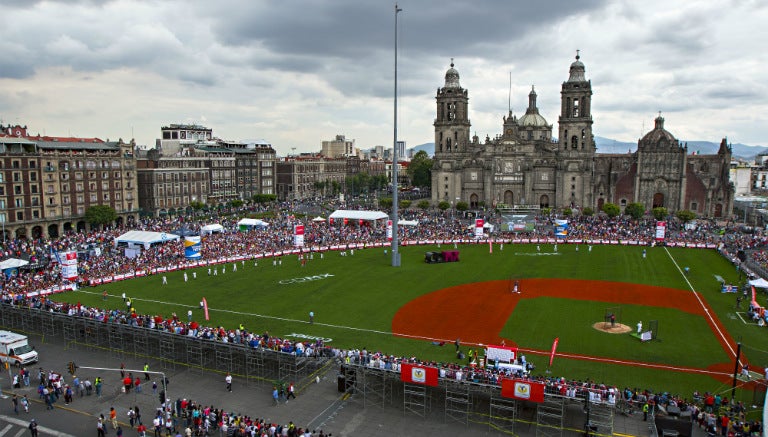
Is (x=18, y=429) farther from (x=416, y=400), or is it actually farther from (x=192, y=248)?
(x=192, y=248)

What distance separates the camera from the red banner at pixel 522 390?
21922 mm

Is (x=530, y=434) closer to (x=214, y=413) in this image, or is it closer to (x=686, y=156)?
(x=214, y=413)

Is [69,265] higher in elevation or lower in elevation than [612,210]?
lower

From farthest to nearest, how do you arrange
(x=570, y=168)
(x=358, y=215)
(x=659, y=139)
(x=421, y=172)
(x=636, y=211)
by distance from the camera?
1. (x=421, y=172)
2. (x=570, y=168)
3. (x=659, y=139)
4. (x=636, y=211)
5. (x=358, y=215)

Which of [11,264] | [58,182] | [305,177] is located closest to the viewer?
[11,264]

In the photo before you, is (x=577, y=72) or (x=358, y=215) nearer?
(x=358, y=215)

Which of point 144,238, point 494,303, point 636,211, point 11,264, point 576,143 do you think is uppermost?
point 576,143

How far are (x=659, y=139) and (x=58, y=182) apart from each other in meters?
97.1

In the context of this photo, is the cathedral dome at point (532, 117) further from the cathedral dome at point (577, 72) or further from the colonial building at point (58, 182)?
the colonial building at point (58, 182)

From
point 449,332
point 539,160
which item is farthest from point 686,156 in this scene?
point 449,332

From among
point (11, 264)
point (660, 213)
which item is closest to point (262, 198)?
point (11, 264)

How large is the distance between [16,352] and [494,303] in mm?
31317

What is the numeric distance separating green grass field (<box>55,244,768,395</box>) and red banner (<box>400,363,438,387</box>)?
20.7 ft

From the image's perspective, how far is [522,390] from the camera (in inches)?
878
